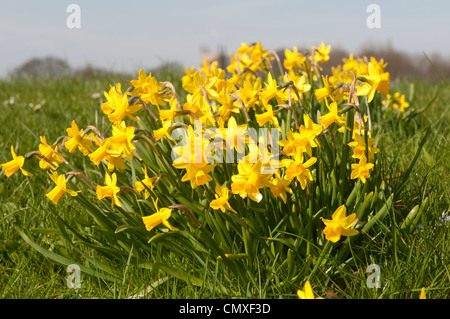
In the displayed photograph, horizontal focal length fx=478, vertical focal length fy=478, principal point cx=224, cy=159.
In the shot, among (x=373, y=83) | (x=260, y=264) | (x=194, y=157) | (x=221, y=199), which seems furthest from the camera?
(x=260, y=264)

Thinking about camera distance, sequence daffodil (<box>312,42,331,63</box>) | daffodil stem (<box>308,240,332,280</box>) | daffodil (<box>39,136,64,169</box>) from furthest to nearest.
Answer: daffodil (<box>312,42,331,63</box>), daffodil (<box>39,136,64,169</box>), daffodil stem (<box>308,240,332,280</box>)

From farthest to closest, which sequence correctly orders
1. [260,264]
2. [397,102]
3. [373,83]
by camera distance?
Answer: [397,102]
[260,264]
[373,83]

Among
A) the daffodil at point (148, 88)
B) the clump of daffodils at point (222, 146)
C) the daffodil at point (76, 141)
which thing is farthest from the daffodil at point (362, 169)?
the daffodil at point (76, 141)

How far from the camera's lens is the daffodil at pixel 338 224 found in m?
1.52

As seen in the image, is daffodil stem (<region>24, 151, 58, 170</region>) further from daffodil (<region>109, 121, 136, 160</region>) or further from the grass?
daffodil (<region>109, 121, 136, 160</region>)

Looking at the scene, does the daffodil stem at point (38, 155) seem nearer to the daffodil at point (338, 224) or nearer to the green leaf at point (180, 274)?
the green leaf at point (180, 274)

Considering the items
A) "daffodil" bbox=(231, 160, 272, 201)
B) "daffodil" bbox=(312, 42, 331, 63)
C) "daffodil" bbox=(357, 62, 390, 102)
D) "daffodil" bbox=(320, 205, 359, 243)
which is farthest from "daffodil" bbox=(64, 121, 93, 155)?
"daffodil" bbox=(312, 42, 331, 63)

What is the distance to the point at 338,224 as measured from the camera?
1533mm

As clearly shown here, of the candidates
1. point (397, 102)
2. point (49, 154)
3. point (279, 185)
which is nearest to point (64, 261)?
point (49, 154)

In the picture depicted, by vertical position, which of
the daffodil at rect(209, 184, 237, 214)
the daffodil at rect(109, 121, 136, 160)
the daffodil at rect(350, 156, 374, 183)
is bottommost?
the daffodil at rect(209, 184, 237, 214)

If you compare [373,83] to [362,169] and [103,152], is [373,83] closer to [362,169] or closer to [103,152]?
[362,169]

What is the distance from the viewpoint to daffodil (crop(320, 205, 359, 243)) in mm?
1523

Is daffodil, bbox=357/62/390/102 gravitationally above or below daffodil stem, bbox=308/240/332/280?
above
